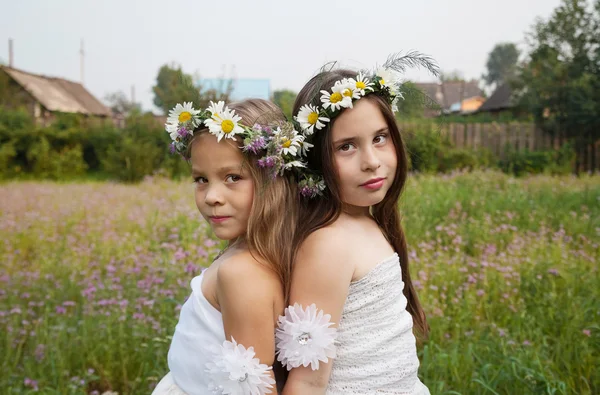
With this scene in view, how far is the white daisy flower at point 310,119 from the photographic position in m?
1.59

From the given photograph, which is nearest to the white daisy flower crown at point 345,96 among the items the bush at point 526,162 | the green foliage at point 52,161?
the bush at point 526,162

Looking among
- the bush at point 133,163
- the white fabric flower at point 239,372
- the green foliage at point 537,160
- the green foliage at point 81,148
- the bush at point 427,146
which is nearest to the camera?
the white fabric flower at point 239,372

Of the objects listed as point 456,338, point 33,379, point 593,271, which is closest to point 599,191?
point 593,271

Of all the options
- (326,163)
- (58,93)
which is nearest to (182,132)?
(326,163)

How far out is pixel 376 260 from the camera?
1662 mm

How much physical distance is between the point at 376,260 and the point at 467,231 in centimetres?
379

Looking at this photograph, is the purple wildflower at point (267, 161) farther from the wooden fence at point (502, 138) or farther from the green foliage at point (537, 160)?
the wooden fence at point (502, 138)

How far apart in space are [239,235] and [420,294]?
2.27 m

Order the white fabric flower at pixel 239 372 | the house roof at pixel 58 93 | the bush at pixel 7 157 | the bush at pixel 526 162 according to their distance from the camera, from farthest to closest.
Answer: the house roof at pixel 58 93 < the bush at pixel 7 157 < the bush at pixel 526 162 < the white fabric flower at pixel 239 372

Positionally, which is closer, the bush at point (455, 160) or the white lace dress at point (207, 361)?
the white lace dress at point (207, 361)

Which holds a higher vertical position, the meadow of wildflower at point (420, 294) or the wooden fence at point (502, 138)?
the wooden fence at point (502, 138)

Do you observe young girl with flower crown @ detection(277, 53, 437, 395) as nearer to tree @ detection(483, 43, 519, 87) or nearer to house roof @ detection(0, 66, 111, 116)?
house roof @ detection(0, 66, 111, 116)

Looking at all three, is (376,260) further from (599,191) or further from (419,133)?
(419,133)

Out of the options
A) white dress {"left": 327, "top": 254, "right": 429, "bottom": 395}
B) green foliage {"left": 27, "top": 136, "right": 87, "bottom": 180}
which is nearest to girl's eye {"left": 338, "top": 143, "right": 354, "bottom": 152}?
white dress {"left": 327, "top": 254, "right": 429, "bottom": 395}
